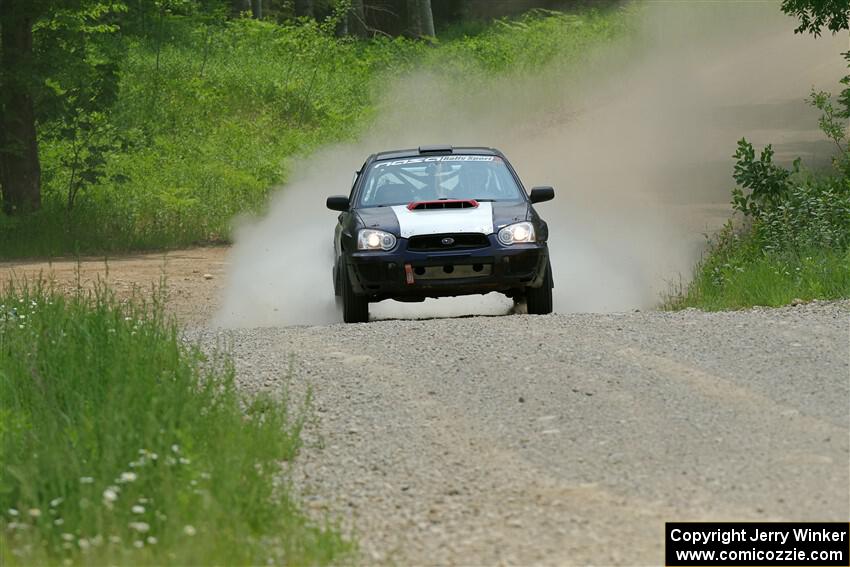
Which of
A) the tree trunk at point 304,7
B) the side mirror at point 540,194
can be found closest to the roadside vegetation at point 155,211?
the tree trunk at point 304,7

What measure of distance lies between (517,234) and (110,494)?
730cm

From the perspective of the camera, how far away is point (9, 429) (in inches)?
311

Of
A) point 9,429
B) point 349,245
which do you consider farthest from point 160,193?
point 9,429

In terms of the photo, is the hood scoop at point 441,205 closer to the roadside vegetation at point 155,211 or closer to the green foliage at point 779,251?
the green foliage at point 779,251

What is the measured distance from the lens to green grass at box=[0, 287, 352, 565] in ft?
20.4

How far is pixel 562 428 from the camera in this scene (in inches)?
Answer: 323

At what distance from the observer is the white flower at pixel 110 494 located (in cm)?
617

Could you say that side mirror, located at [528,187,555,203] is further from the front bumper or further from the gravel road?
the gravel road

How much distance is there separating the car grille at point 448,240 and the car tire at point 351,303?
2.45 feet

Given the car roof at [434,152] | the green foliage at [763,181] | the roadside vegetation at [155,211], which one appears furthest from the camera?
the green foliage at [763,181]

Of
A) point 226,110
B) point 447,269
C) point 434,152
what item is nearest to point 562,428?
point 447,269

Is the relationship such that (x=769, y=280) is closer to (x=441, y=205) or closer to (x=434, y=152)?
(x=441, y=205)

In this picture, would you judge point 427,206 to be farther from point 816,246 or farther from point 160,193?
point 160,193

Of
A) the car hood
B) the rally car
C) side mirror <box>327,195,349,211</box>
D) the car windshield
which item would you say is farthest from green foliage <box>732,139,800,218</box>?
side mirror <box>327,195,349,211</box>
